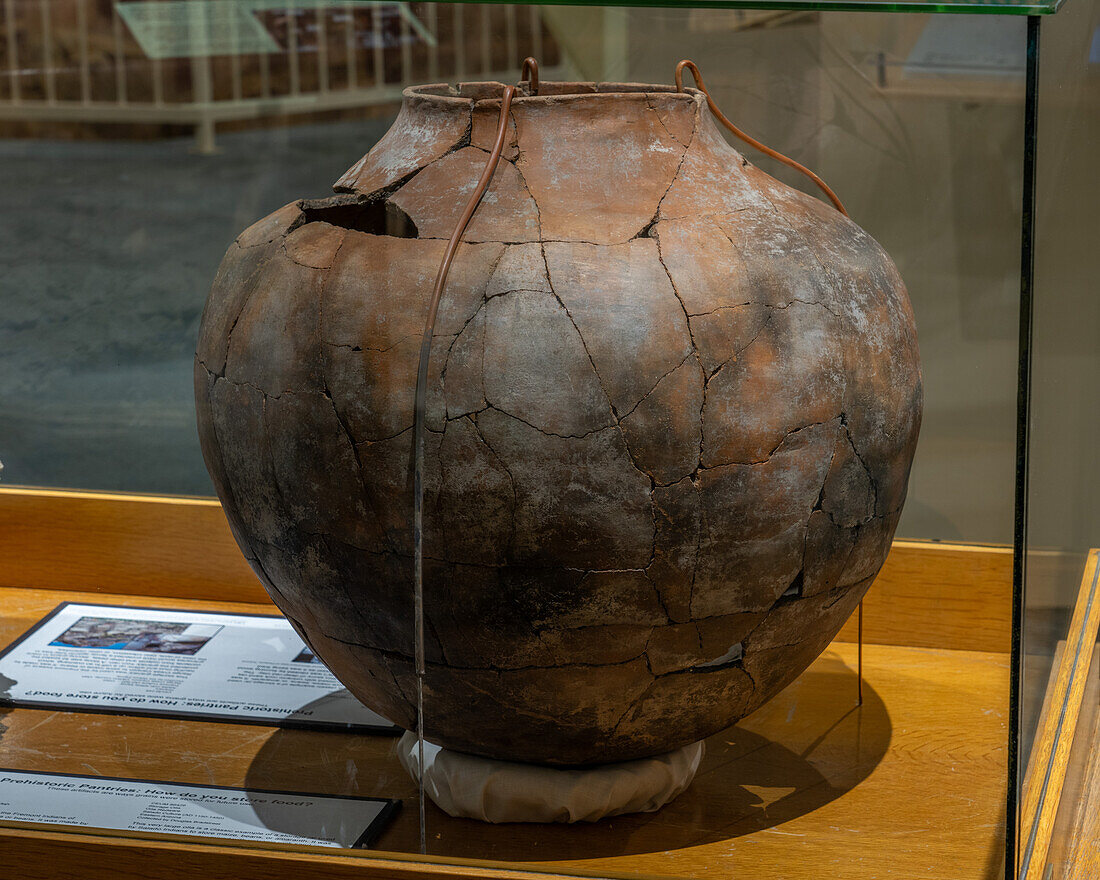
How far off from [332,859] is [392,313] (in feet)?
2.21

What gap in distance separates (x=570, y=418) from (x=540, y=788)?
56cm

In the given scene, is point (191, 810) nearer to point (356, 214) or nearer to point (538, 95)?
point (356, 214)

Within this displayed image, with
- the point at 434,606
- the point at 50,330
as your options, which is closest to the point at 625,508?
the point at 434,606

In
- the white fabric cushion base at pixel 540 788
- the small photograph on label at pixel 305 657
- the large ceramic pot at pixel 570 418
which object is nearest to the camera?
the large ceramic pot at pixel 570 418

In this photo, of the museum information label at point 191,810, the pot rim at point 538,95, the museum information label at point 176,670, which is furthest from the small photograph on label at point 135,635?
the pot rim at point 538,95

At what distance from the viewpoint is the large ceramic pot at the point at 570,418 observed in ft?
4.99

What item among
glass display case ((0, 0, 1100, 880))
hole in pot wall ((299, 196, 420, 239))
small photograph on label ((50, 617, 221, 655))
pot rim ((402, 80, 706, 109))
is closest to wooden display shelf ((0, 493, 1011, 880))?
A: glass display case ((0, 0, 1100, 880))

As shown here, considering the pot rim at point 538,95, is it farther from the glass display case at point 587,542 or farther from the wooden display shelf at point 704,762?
the wooden display shelf at point 704,762

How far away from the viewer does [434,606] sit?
5.30 ft

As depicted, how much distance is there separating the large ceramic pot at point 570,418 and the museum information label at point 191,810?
18 cm

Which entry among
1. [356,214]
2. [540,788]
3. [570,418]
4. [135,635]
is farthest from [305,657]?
[570,418]

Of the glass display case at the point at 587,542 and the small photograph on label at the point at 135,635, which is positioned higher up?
the glass display case at the point at 587,542

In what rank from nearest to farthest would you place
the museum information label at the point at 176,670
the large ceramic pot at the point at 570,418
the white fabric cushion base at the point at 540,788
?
1. the large ceramic pot at the point at 570,418
2. the white fabric cushion base at the point at 540,788
3. the museum information label at the point at 176,670

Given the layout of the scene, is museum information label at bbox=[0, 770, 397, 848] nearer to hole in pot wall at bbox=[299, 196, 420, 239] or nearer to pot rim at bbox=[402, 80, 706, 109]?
hole in pot wall at bbox=[299, 196, 420, 239]
